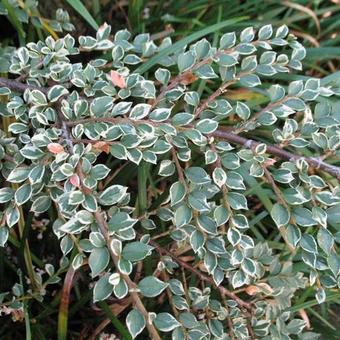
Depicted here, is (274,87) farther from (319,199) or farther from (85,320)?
(85,320)

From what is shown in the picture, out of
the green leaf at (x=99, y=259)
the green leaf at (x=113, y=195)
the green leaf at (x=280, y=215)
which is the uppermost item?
the green leaf at (x=113, y=195)

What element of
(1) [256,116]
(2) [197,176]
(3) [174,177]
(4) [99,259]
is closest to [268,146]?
(1) [256,116]

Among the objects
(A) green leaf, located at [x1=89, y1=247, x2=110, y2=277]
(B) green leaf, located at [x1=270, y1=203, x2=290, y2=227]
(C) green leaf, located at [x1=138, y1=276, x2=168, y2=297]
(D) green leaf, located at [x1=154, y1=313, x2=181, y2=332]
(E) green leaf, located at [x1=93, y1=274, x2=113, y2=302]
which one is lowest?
(D) green leaf, located at [x1=154, y1=313, x2=181, y2=332]

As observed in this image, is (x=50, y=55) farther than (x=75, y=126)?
Yes

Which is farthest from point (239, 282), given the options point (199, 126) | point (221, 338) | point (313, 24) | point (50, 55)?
point (313, 24)

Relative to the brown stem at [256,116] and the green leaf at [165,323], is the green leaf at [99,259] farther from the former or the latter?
the brown stem at [256,116]

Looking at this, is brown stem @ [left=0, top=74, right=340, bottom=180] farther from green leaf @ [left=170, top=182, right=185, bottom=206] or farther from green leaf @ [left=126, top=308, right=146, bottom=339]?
green leaf @ [left=126, top=308, right=146, bottom=339]

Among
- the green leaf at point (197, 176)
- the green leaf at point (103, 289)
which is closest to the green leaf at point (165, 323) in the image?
the green leaf at point (103, 289)

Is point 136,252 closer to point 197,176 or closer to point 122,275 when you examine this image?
point 122,275

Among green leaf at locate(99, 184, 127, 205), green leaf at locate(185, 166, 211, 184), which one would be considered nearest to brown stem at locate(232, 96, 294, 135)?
green leaf at locate(185, 166, 211, 184)
